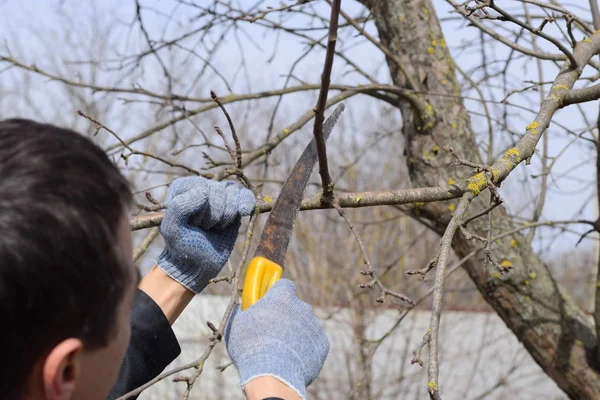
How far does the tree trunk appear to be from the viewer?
3.23 m

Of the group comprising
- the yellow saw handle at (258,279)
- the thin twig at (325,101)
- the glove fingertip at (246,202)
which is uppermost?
the thin twig at (325,101)

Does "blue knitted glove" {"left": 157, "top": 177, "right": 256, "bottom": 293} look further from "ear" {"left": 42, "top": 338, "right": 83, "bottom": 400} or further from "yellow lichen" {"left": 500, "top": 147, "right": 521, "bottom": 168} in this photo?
"ear" {"left": 42, "top": 338, "right": 83, "bottom": 400}

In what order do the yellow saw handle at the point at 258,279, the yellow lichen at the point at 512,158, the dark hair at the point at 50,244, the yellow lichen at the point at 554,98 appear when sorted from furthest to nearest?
1. the yellow lichen at the point at 554,98
2. the yellow lichen at the point at 512,158
3. the yellow saw handle at the point at 258,279
4. the dark hair at the point at 50,244

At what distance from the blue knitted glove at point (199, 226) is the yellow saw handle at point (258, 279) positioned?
18 centimetres

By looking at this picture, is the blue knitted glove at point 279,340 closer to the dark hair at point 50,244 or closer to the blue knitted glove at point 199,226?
the blue knitted glove at point 199,226

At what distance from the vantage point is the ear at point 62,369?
103 cm

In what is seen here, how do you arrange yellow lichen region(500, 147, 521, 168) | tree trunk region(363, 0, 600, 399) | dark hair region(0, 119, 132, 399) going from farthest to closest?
tree trunk region(363, 0, 600, 399), yellow lichen region(500, 147, 521, 168), dark hair region(0, 119, 132, 399)

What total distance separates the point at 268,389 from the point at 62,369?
55 centimetres

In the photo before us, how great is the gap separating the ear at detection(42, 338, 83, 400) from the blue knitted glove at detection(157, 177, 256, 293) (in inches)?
32.5

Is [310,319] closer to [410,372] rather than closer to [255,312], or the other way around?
[255,312]

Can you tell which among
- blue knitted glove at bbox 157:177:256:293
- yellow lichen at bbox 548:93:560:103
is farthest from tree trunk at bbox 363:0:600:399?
blue knitted glove at bbox 157:177:256:293

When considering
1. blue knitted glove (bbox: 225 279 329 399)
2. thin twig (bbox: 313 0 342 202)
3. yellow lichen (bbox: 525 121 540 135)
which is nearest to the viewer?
thin twig (bbox: 313 0 342 202)

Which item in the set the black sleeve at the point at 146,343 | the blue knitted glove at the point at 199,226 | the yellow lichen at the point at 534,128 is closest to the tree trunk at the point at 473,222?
the yellow lichen at the point at 534,128

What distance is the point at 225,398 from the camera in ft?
31.9
